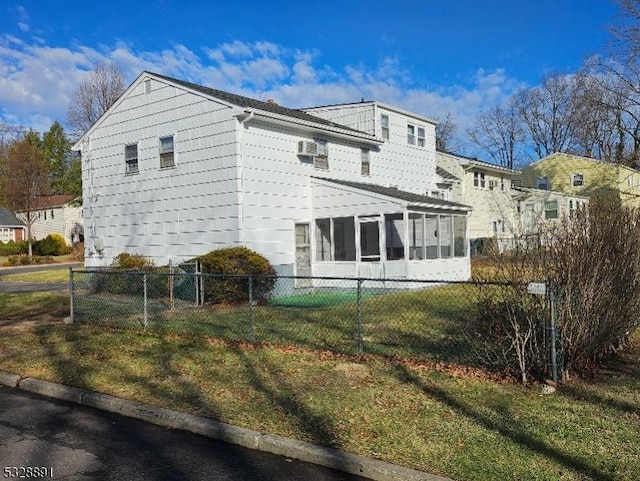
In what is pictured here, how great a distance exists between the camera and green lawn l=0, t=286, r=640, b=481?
14.5 feet

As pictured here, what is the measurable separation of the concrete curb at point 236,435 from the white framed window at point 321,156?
12.7m

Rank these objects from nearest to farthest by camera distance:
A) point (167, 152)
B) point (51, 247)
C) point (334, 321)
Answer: point (334, 321)
point (167, 152)
point (51, 247)

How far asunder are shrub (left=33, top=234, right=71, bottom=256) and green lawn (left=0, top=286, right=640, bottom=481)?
35238mm

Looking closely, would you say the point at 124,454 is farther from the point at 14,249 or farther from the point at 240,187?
the point at 14,249

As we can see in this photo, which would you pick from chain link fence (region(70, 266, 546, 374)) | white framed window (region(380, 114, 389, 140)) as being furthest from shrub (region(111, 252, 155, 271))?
white framed window (region(380, 114, 389, 140))

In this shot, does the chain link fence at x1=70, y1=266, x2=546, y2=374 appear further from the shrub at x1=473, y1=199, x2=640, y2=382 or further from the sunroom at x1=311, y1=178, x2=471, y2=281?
the sunroom at x1=311, y1=178, x2=471, y2=281

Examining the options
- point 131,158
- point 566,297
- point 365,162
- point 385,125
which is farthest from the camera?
point 385,125

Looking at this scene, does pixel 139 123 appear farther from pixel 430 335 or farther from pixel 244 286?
pixel 430 335

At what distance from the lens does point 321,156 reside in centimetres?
1875

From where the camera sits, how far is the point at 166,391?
21.1 ft

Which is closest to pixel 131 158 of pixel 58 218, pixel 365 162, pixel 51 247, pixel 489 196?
pixel 365 162

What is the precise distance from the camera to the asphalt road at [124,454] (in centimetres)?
432

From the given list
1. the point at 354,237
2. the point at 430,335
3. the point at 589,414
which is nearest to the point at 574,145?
the point at 354,237

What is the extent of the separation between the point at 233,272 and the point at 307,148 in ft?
16.9
